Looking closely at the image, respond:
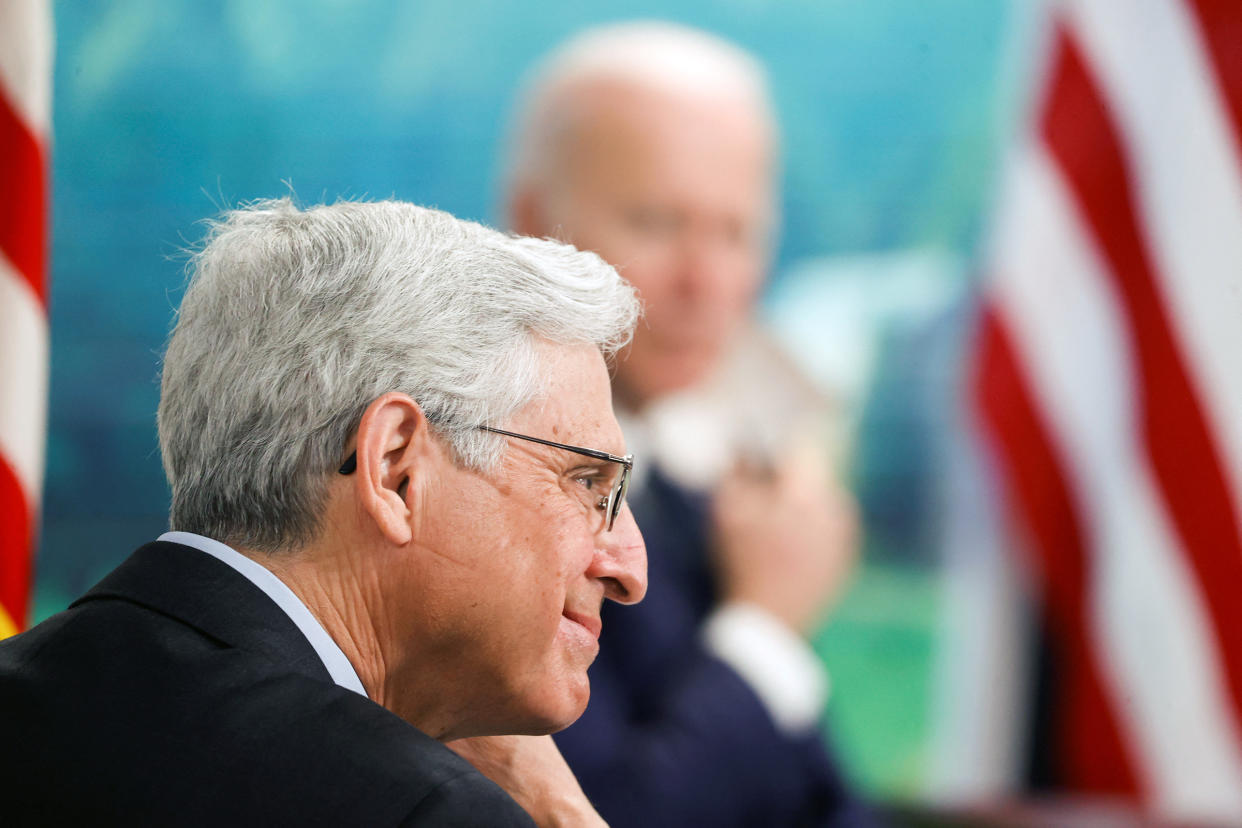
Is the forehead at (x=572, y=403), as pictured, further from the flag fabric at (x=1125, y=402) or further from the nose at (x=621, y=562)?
the flag fabric at (x=1125, y=402)

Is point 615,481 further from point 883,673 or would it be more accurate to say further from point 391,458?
point 883,673

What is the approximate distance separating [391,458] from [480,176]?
1231 millimetres

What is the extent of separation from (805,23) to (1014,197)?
50 cm

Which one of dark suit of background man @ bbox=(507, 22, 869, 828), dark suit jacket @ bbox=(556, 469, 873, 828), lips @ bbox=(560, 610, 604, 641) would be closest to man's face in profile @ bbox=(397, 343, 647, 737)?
lips @ bbox=(560, 610, 604, 641)

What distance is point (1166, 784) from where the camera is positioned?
86.8 inches

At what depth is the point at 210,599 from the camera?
805 millimetres

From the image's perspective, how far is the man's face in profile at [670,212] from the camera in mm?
1965

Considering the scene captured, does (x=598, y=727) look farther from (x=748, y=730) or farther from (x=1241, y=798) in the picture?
(x=1241, y=798)

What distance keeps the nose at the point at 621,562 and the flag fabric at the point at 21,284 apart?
2.78 ft

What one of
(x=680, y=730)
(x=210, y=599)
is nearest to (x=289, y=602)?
(x=210, y=599)

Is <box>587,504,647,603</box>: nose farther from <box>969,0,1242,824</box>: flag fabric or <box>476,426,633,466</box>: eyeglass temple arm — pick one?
<box>969,0,1242,824</box>: flag fabric

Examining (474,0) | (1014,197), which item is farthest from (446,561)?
(1014,197)

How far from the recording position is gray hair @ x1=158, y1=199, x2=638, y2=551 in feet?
2.81

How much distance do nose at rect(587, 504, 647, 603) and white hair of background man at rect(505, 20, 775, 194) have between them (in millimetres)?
1094
